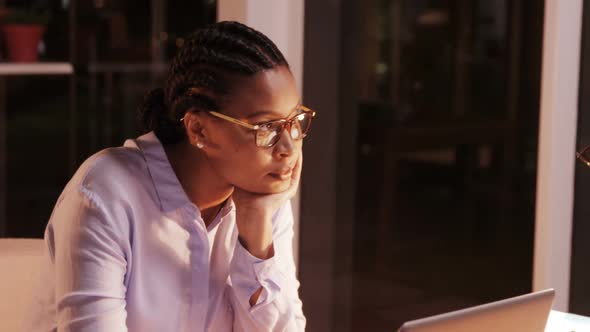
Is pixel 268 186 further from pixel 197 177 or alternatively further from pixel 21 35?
pixel 21 35

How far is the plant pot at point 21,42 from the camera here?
→ 5004 mm

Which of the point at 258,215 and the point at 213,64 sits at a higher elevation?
the point at 213,64

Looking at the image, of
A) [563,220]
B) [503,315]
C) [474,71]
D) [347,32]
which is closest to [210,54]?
[503,315]

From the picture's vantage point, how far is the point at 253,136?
1.45m

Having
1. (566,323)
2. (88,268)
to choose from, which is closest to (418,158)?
(566,323)

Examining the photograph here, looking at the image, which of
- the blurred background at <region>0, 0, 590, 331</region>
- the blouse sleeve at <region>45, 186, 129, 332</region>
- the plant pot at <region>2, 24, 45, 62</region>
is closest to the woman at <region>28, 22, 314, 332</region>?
the blouse sleeve at <region>45, 186, 129, 332</region>

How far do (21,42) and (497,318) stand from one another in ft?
14.1

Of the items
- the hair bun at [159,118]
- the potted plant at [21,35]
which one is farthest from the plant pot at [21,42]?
the hair bun at [159,118]

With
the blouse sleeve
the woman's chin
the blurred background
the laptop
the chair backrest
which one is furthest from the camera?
the blurred background

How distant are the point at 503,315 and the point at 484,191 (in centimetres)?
287

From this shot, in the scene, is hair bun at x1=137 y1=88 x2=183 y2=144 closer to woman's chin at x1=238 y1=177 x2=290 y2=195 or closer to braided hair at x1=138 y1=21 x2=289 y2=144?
braided hair at x1=138 y1=21 x2=289 y2=144

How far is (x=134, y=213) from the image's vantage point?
58.8 inches

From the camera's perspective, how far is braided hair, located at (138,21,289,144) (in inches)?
57.4

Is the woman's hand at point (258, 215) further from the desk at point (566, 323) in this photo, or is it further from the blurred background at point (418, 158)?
the blurred background at point (418, 158)
